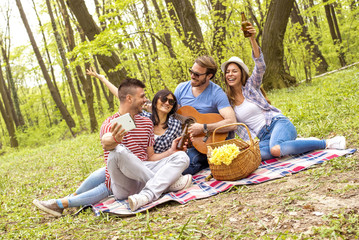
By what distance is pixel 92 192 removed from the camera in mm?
3779

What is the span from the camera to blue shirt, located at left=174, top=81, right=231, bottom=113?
4.25 m

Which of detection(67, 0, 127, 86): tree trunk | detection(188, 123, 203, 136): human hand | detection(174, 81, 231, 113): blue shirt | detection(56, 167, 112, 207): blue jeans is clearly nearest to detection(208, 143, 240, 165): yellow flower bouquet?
detection(188, 123, 203, 136): human hand

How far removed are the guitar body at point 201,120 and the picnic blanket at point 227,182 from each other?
500 mm

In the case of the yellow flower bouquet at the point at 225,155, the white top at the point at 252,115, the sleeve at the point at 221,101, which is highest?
the sleeve at the point at 221,101

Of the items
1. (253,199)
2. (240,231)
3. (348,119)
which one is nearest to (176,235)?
(240,231)

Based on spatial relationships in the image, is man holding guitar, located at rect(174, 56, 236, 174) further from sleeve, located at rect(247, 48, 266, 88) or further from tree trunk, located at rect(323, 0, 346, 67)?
tree trunk, located at rect(323, 0, 346, 67)

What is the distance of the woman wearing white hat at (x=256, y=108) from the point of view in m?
4.04

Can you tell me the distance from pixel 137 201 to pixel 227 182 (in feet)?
3.35

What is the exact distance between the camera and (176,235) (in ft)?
7.84

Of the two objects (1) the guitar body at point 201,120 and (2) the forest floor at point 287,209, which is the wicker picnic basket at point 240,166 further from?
(1) the guitar body at point 201,120

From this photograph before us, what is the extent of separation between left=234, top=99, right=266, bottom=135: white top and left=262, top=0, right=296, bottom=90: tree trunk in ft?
23.4

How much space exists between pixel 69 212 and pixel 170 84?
499 centimetres

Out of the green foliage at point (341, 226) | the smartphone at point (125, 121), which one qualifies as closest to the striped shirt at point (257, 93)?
the smartphone at point (125, 121)

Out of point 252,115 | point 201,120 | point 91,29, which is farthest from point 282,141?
point 91,29
